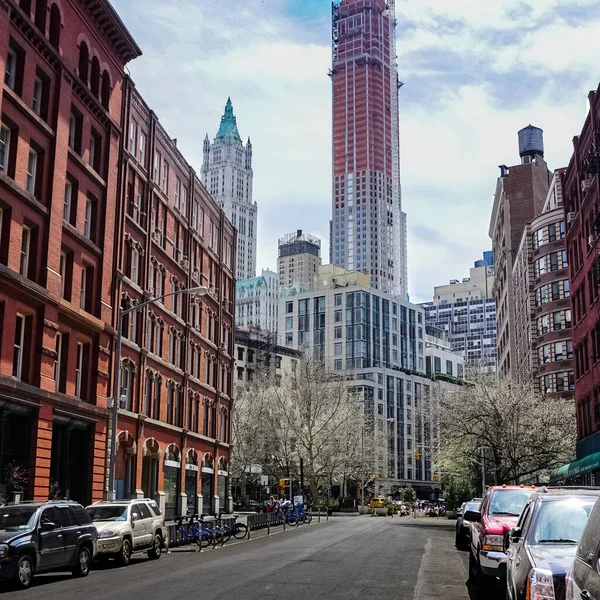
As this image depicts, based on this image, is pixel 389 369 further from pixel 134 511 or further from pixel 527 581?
pixel 527 581

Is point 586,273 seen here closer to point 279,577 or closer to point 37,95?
point 37,95

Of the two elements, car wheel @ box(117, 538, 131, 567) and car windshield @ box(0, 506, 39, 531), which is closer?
car windshield @ box(0, 506, 39, 531)

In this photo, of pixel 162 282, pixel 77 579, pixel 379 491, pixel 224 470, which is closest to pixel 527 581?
pixel 77 579

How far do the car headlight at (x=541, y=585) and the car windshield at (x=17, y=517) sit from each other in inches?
508

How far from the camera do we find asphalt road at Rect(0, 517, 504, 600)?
15.7m

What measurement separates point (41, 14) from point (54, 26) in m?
1.01

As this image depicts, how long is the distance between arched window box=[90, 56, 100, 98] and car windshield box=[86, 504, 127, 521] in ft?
64.6

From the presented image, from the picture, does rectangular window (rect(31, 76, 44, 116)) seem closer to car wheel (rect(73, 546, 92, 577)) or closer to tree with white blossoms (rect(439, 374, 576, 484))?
car wheel (rect(73, 546, 92, 577))

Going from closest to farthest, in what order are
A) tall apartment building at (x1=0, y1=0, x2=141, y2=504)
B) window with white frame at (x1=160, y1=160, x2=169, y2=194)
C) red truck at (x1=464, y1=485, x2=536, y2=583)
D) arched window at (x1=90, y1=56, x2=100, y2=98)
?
1. red truck at (x1=464, y1=485, x2=536, y2=583)
2. tall apartment building at (x1=0, y1=0, x2=141, y2=504)
3. arched window at (x1=90, y1=56, x2=100, y2=98)
4. window with white frame at (x1=160, y1=160, x2=169, y2=194)

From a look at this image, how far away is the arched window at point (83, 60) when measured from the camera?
3536 cm

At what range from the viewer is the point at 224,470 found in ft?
193

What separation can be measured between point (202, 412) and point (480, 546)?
130 feet

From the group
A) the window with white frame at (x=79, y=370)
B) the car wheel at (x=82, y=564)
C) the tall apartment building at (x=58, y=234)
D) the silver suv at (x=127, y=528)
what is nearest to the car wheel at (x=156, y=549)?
the silver suv at (x=127, y=528)

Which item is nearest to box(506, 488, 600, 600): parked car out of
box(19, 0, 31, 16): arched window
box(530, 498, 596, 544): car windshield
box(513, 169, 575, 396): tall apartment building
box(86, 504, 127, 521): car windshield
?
box(530, 498, 596, 544): car windshield
